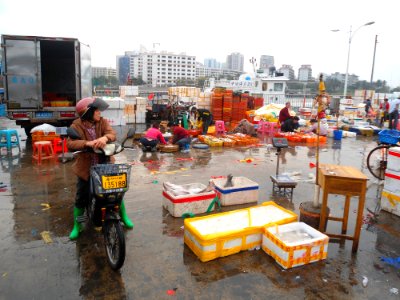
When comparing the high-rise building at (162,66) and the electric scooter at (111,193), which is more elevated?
the high-rise building at (162,66)

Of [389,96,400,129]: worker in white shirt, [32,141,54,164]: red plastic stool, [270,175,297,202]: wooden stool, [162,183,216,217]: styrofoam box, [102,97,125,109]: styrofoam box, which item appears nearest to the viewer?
[162,183,216,217]: styrofoam box

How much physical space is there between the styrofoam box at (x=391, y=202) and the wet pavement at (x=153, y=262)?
0.13m

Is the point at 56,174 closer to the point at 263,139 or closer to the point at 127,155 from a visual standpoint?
the point at 127,155

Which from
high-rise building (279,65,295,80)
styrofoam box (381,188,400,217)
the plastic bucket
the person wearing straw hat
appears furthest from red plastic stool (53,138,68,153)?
high-rise building (279,65,295,80)

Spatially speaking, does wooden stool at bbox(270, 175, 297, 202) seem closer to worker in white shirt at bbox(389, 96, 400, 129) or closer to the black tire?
the black tire

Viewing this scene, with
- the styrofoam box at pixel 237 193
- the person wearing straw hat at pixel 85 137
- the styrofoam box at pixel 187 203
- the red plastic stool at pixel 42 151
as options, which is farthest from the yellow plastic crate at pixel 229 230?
the red plastic stool at pixel 42 151

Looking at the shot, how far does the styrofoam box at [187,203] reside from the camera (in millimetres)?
5246

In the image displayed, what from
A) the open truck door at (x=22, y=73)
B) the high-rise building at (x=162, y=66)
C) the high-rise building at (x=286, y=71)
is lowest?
the open truck door at (x=22, y=73)

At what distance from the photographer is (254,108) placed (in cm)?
1988

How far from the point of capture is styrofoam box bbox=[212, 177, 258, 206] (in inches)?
230

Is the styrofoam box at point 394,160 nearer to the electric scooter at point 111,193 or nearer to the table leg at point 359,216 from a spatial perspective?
the table leg at point 359,216

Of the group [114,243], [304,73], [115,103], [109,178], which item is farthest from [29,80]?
[304,73]

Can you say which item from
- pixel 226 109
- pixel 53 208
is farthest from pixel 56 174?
pixel 226 109

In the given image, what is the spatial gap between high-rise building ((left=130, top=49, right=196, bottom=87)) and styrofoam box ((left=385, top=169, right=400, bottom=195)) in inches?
3913
